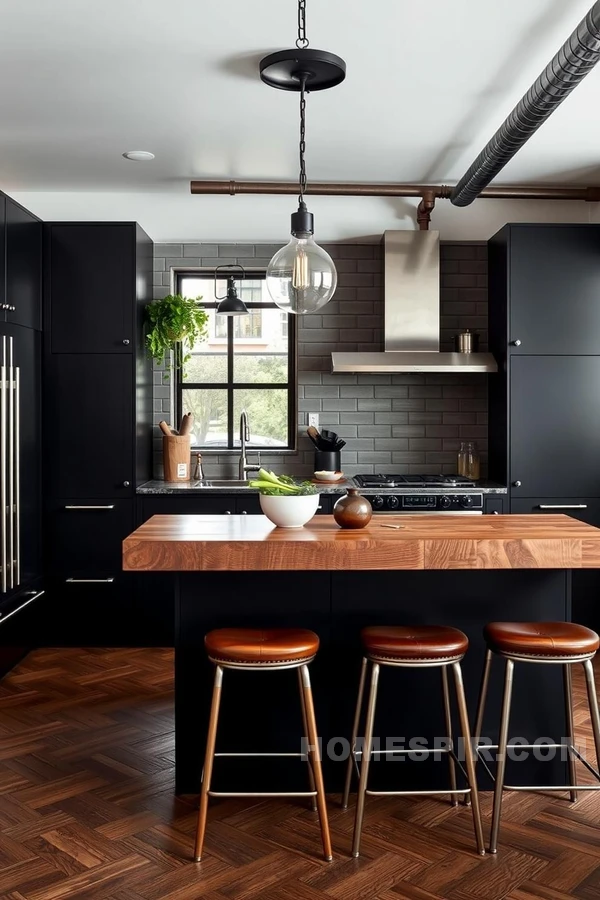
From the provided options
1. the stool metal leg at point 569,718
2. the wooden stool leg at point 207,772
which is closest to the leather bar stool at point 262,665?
the wooden stool leg at point 207,772

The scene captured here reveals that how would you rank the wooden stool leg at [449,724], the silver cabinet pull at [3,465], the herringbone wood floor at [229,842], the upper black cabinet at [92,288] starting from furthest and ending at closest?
the upper black cabinet at [92,288] → the silver cabinet pull at [3,465] → the wooden stool leg at [449,724] → the herringbone wood floor at [229,842]

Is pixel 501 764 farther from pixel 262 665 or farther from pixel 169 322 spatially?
pixel 169 322

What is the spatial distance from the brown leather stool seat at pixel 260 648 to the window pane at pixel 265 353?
3122mm

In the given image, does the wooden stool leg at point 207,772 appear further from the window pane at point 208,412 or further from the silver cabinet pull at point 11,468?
the window pane at point 208,412

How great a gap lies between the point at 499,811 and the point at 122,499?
3017 millimetres

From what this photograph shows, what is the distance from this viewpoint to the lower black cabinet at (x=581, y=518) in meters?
5.12

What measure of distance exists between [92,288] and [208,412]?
1149mm

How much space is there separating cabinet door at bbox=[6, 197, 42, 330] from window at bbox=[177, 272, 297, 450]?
41.8 inches

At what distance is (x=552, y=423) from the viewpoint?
5.14 metres

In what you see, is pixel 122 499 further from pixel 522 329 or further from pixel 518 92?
pixel 518 92

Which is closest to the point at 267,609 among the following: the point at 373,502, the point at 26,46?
the point at 373,502

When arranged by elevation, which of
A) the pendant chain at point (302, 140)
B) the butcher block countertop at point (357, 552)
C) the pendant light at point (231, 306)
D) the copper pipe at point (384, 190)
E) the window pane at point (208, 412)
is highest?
the copper pipe at point (384, 190)

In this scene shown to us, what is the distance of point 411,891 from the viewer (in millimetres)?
2502

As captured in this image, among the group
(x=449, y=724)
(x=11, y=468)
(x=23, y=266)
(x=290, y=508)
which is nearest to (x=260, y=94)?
(x=23, y=266)
